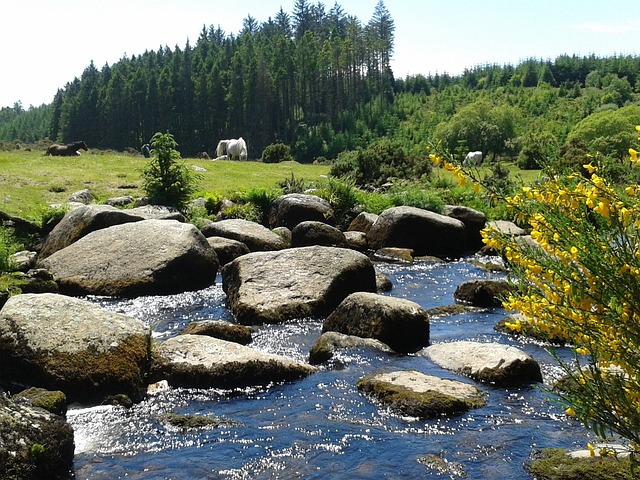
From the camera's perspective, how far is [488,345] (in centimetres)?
1127

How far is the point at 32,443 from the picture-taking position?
7.22 m

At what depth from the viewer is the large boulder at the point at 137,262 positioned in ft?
54.3

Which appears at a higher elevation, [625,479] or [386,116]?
[386,116]

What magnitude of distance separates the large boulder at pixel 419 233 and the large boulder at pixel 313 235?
213 centimetres

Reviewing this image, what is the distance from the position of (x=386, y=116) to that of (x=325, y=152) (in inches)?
627

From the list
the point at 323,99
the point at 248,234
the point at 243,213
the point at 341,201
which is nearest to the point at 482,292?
the point at 248,234

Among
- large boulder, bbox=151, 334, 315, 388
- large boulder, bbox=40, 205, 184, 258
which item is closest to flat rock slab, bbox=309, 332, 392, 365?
large boulder, bbox=151, 334, 315, 388

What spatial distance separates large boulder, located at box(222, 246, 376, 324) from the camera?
14.4 meters

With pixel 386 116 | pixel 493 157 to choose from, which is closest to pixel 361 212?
pixel 493 157

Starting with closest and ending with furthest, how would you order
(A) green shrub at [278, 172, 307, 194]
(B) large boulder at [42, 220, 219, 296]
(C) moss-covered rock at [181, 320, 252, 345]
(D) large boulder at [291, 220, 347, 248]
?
1. (C) moss-covered rock at [181, 320, 252, 345]
2. (B) large boulder at [42, 220, 219, 296]
3. (D) large boulder at [291, 220, 347, 248]
4. (A) green shrub at [278, 172, 307, 194]

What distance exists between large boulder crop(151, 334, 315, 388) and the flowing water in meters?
0.21

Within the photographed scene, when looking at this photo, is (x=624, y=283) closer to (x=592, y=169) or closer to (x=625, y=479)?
(x=592, y=169)

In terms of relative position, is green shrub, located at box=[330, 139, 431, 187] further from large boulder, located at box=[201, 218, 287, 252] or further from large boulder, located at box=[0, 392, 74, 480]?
large boulder, located at box=[0, 392, 74, 480]

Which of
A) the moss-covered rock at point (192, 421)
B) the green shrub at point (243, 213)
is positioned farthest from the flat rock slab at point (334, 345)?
the green shrub at point (243, 213)
